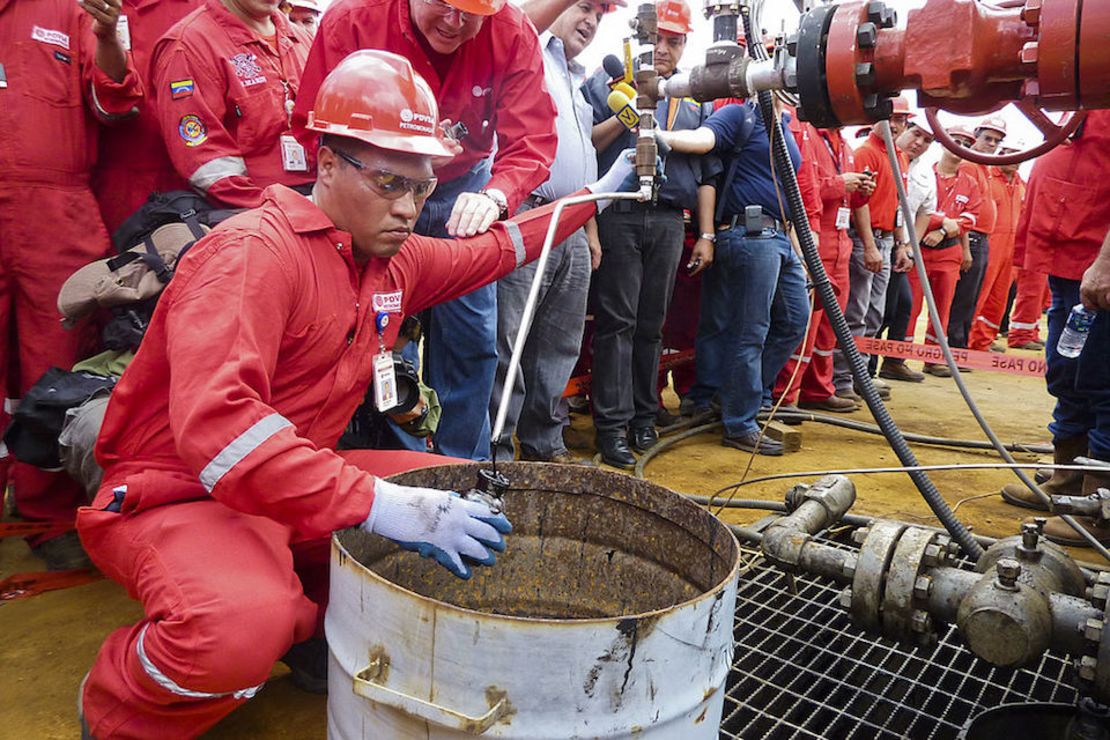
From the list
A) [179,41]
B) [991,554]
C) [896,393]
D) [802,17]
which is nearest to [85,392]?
[179,41]

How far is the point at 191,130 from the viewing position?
2.37 metres

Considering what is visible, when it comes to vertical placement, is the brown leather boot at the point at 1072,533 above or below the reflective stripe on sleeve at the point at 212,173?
below

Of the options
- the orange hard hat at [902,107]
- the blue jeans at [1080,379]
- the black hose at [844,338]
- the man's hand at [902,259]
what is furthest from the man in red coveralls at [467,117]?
the man's hand at [902,259]

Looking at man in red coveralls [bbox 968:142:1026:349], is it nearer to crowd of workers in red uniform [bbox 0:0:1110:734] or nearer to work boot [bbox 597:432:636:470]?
crowd of workers in red uniform [bbox 0:0:1110:734]

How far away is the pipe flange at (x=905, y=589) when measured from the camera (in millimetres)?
1671

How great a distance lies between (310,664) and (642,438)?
7.96 ft

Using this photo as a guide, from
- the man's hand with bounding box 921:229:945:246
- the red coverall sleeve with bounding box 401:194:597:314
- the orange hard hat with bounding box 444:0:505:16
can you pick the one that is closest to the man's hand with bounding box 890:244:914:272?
the man's hand with bounding box 921:229:945:246

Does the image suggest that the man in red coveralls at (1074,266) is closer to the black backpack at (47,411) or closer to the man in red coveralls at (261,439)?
the man in red coveralls at (261,439)

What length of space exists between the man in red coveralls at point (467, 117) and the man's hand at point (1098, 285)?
1834 mm

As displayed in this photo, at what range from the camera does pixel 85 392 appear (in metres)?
2.08

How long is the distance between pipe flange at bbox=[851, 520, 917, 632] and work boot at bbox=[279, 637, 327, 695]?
1.26 metres

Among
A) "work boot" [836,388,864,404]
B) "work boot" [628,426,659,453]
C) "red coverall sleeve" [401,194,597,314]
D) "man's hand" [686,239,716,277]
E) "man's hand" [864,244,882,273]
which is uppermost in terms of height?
"red coverall sleeve" [401,194,597,314]

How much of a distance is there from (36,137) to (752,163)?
10.4ft

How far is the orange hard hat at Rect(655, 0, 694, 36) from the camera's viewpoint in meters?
3.63
